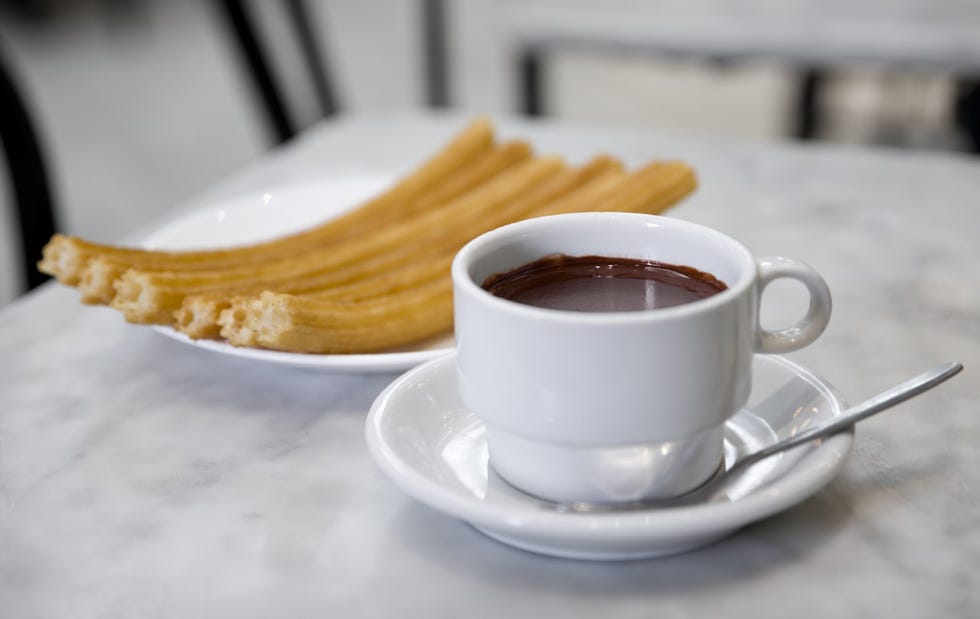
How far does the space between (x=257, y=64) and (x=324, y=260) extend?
884mm

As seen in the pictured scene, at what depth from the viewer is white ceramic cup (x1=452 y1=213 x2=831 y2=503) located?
0.42 m

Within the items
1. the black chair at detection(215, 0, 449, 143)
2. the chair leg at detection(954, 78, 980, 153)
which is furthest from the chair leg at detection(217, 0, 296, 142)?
the chair leg at detection(954, 78, 980, 153)

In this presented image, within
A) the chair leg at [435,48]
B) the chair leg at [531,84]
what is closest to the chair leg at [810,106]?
the chair leg at [531,84]

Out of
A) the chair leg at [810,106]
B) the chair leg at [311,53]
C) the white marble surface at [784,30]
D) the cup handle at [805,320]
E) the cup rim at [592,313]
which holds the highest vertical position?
the cup rim at [592,313]

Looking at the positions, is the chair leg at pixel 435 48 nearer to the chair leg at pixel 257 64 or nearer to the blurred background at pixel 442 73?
the blurred background at pixel 442 73

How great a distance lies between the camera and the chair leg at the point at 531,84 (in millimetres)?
2512

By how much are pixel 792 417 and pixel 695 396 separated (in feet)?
0.36

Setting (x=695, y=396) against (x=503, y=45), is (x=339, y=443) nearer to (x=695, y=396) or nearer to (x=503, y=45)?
(x=695, y=396)

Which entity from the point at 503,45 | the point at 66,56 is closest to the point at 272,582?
the point at 503,45

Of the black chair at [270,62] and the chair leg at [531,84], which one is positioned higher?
the black chair at [270,62]

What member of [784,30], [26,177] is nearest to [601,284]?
[26,177]

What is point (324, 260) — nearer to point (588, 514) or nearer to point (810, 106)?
point (588, 514)

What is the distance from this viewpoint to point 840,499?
50cm

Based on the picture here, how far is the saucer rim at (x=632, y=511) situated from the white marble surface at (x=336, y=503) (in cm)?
4
